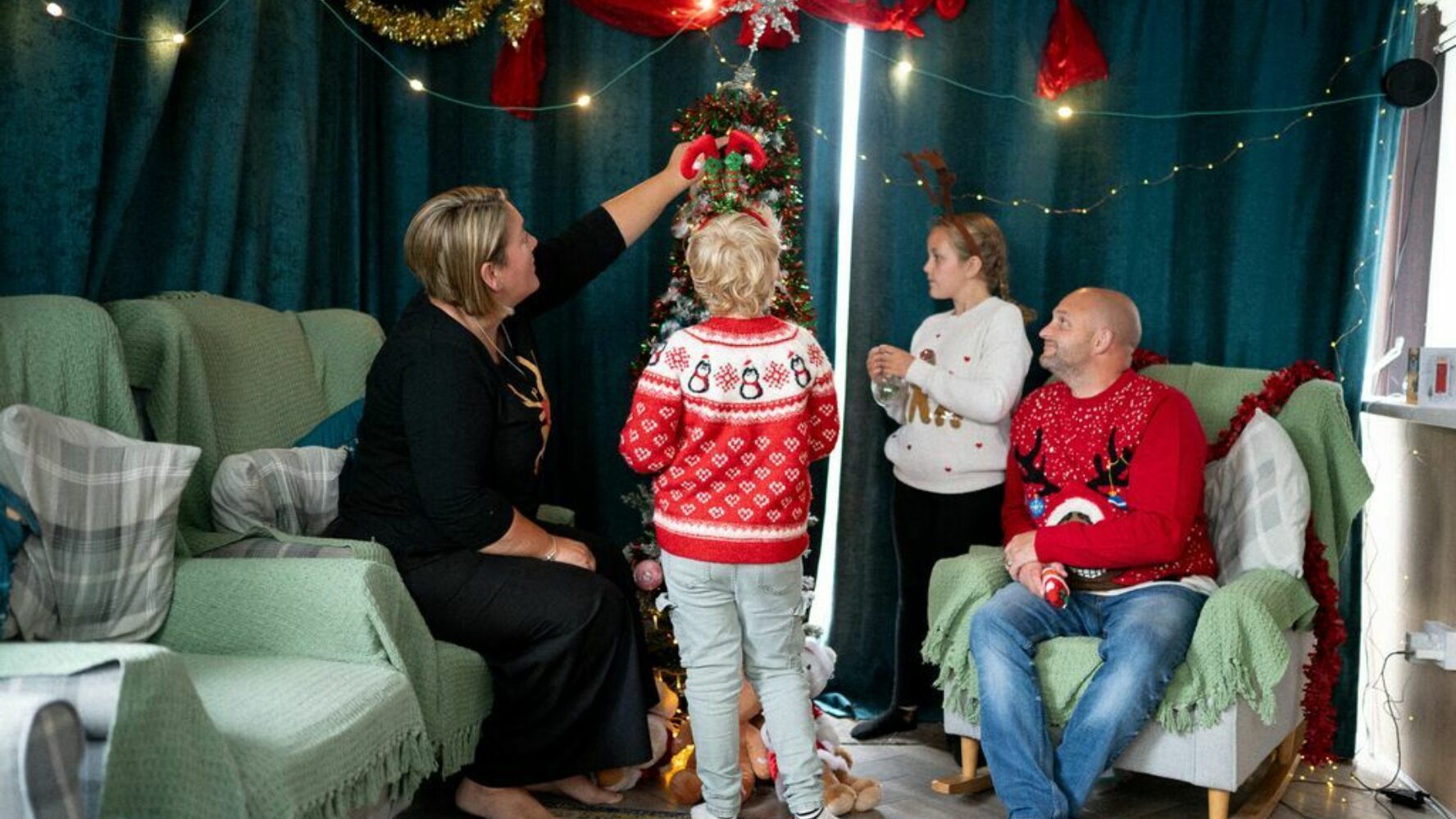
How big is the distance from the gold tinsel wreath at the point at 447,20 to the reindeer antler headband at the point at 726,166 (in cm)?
71

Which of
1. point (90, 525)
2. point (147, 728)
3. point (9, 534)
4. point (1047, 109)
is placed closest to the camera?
point (147, 728)

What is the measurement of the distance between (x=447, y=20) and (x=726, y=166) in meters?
1.05

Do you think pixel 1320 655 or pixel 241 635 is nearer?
pixel 241 635

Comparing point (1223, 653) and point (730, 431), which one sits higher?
point (730, 431)

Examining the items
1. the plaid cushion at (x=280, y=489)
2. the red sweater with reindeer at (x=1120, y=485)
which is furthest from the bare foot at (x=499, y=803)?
the red sweater with reindeer at (x=1120, y=485)

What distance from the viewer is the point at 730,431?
2.28m

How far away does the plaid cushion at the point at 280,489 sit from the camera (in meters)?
2.37

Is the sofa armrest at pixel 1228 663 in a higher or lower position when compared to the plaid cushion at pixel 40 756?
lower

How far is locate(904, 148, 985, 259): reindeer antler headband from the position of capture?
306 centimetres

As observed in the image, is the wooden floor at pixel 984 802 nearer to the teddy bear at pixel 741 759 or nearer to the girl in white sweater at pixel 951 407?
the teddy bear at pixel 741 759

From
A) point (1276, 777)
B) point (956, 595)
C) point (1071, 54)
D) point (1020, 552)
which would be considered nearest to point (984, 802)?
point (956, 595)

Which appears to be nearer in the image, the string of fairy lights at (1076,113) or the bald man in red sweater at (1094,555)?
the bald man in red sweater at (1094,555)

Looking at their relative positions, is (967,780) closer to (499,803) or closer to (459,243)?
(499,803)

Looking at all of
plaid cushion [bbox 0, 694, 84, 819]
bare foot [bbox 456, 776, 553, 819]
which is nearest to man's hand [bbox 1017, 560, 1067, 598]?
bare foot [bbox 456, 776, 553, 819]
